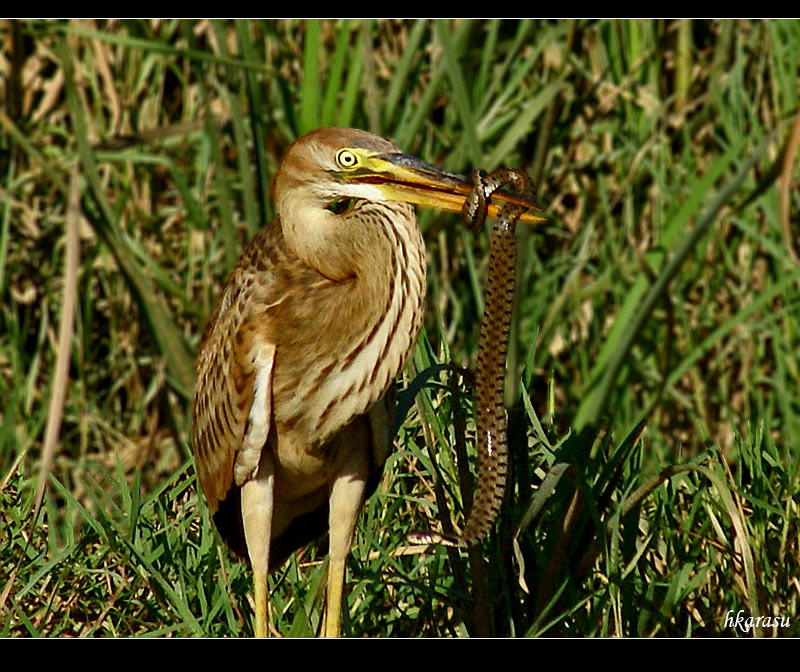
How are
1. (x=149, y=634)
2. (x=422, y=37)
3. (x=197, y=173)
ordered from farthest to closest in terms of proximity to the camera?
(x=197, y=173), (x=422, y=37), (x=149, y=634)

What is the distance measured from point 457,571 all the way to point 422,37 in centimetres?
249

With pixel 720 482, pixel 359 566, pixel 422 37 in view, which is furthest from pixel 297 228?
pixel 422 37

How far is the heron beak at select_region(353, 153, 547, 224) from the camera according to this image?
2.56m

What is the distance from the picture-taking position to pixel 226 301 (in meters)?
3.06

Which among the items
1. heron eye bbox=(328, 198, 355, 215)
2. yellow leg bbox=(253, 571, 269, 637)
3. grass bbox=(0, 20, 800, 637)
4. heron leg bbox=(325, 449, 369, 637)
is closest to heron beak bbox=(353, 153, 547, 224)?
heron eye bbox=(328, 198, 355, 215)

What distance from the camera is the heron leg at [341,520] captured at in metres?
2.75

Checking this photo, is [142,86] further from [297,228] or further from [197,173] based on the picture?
[297,228]

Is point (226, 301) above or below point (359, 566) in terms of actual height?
above

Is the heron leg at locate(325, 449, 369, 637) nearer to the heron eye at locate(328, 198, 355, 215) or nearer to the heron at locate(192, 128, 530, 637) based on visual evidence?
the heron at locate(192, 128, 530, 637)

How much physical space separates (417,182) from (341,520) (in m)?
0.75

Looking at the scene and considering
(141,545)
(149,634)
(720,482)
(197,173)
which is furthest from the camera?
(197,173)

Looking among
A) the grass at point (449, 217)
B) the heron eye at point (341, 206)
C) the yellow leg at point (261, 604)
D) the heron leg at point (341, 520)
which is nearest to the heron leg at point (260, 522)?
the yellow leg at point (261, 604)

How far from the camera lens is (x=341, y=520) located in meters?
2.86

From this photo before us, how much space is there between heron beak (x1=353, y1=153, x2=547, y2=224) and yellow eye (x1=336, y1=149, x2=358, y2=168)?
25 mm
